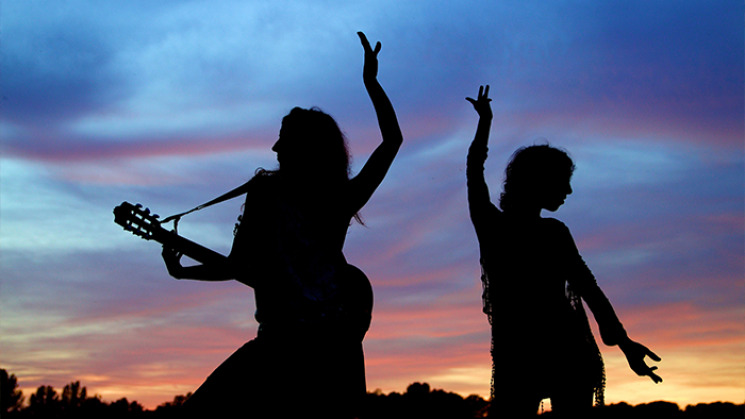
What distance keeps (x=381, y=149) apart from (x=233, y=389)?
1.29 metres

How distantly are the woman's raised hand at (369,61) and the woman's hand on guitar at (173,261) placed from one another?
151 cm

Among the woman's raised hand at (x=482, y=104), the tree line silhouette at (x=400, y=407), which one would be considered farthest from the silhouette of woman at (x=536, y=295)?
the tree line silhouette at (x=400, y=407)

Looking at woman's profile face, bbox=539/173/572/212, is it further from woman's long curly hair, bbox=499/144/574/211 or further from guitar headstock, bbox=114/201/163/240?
guitar headstock, bbox=114/201/163/240

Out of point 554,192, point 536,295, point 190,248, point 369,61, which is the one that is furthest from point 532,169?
point 190,248

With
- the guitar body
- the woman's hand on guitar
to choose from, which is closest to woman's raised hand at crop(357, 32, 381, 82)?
the guitar body

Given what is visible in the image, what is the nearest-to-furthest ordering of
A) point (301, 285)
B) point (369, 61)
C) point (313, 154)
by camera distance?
point (301, 285), point (313, 154), point (369, 61)

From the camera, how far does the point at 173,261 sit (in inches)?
175

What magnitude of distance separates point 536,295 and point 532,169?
83 cm

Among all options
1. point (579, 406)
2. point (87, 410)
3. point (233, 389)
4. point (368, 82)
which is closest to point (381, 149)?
point (368, 82)

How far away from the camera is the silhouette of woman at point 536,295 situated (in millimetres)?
4582

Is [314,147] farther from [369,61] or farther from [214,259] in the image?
[214,259]

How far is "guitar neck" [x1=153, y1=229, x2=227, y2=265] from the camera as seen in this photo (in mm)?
4359

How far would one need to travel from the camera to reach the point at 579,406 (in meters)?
4.54

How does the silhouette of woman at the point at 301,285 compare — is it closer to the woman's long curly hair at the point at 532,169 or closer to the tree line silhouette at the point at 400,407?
the woman's long curly hair at the point at 532,169
